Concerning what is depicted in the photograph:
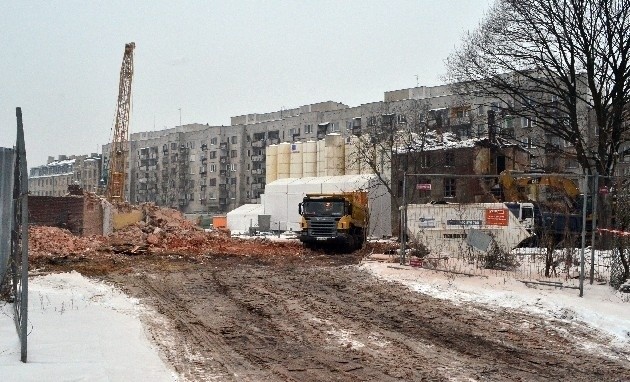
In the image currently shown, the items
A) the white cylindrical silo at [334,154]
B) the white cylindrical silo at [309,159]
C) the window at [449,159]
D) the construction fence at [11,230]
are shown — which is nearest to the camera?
the construction fence at [11,230]

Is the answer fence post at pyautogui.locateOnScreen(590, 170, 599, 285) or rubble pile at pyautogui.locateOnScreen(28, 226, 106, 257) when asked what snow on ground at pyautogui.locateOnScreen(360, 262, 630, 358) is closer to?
fence post at pyautogui.locateOnScreen(590, 170, 599, 285)

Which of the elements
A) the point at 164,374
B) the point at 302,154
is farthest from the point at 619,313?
the point at 302,154

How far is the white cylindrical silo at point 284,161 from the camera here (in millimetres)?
67375

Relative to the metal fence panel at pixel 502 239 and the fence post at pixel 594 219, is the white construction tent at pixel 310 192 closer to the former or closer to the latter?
the metal fence panel at pixel 502 239

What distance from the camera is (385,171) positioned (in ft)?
173

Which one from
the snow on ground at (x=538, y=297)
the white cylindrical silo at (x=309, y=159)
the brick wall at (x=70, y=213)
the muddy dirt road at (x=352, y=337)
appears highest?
the white cylindrical silo at (x=309, y=159)

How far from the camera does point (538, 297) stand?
11141 mm

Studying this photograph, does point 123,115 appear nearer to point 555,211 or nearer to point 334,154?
point 334,154

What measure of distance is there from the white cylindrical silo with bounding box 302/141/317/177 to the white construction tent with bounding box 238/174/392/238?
10005 millimetres

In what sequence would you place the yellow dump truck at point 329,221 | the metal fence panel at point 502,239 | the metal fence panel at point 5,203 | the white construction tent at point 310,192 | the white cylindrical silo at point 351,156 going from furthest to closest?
the white cylindrical silo at point 351,156 → the white construction tent at point 310,192 → the yellow dump truck at point 329,221 → the metal fence panel at point 502,239 → the metal fence panel at point 5,203

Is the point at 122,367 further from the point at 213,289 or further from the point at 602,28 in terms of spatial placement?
the point at 602,28

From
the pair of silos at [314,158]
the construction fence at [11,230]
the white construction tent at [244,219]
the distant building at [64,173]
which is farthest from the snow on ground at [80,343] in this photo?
the distant building at [64,173]

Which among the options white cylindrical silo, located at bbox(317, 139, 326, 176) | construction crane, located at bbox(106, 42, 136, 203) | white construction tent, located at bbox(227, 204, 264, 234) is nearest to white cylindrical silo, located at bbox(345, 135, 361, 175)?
white cylindrical silo, located at bbox(317, 139, 326, 176)

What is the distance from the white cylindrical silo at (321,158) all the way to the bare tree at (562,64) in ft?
126
